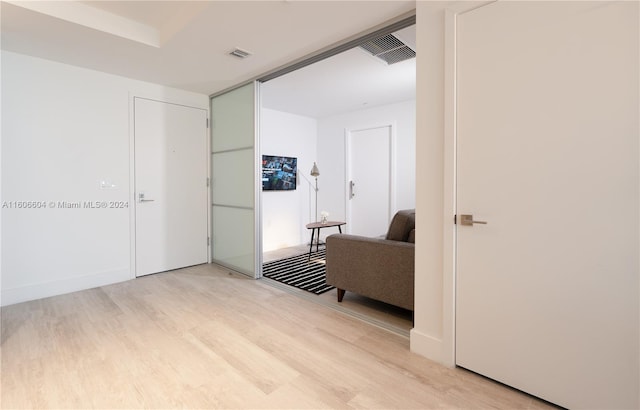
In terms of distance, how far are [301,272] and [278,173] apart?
7.04 ft

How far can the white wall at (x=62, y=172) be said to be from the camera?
3.02m

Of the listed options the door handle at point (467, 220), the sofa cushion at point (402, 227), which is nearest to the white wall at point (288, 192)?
the sofa cushion at point (402, 227)

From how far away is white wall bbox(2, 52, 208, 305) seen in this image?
3.02 metres

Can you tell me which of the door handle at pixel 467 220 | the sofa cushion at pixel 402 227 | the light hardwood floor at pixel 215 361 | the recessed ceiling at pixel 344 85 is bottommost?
the light hardwood floor at pixel 215 361

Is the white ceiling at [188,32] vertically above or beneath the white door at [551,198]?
above

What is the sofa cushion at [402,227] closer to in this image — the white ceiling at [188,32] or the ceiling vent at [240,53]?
the white ceiling at [188,32]

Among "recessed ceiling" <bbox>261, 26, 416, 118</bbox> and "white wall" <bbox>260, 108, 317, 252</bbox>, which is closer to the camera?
"recessed ceiling" <bbox>261, 26, 416, 118</bbox>

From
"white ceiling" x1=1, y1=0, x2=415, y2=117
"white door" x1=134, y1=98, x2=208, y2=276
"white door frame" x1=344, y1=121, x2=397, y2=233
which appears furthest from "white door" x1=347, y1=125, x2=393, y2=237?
"white door" x1=134, y1=98, x2=208, y2=276

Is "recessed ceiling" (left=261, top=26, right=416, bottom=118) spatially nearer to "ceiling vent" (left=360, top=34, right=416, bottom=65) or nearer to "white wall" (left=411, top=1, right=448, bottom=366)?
"ceiling vent" (left=360, top=34, right=416, bottom=65)

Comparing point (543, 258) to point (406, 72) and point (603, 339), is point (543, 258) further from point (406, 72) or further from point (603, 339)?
point (406, 72)

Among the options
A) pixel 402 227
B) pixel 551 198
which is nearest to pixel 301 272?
pixel 402 227

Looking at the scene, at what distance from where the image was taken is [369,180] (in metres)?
5.56

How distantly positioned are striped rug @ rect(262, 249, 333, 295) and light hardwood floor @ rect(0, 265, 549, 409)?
0.47 metres

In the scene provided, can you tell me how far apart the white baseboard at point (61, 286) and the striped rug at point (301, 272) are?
173 cm
